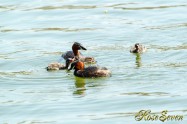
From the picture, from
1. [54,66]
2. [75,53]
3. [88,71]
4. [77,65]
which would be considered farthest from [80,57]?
[88,71]

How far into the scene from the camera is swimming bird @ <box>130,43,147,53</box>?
18208 mm

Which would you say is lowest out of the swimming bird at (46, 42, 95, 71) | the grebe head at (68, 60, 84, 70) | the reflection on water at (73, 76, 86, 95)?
the reflection on water at (73, 76, 86, 95)

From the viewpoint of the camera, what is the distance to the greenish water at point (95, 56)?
1410cm

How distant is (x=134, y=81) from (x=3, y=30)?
719 centimetres

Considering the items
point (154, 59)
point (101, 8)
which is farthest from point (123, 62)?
point (101, 8)

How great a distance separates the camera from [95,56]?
61.5 feet

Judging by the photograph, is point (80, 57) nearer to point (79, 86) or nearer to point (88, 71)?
point (88, 71)

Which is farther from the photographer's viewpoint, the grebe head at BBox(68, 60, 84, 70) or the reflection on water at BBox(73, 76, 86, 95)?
the grebe head at BBox(68, 60, 84, 70)

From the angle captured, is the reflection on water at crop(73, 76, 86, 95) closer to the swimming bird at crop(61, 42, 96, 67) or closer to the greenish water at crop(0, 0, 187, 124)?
the greenish water at crop(0, 0, 187, 124)

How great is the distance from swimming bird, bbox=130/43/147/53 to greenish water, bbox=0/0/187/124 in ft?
0.47

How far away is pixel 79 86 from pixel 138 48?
8.39 feet

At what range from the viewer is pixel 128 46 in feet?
63.4

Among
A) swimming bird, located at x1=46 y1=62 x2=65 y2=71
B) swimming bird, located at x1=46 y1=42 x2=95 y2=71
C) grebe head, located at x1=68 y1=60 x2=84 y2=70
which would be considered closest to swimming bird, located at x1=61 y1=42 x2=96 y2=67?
swimming bird, located at x1=46 y1=42 x2=95 y2=71

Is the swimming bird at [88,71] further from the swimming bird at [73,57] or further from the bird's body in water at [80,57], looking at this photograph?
the bird's body in water at [80,57]
